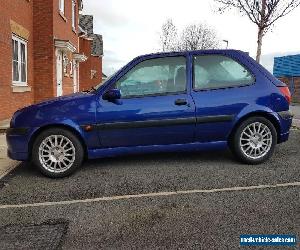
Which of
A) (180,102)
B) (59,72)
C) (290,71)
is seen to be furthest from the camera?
(290,71)

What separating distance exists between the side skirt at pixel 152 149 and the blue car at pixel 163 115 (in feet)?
0.05

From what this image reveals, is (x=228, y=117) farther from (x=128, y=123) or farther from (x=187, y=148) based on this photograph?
(x=128, y=123)

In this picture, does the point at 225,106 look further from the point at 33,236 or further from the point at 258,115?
the point at 33,236

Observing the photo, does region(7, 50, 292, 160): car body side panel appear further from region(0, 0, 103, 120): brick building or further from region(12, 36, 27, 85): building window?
region(12, 36, 27, 85): building window

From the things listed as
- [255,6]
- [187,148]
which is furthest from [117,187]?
[255,6]

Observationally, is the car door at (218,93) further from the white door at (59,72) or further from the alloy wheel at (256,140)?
the white door at (59,72)

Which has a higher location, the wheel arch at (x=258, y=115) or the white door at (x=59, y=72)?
the white door at (x=59, y=72)

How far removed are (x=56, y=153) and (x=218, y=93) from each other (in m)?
2.52

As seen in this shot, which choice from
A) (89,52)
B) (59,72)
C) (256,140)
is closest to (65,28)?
(59,72)

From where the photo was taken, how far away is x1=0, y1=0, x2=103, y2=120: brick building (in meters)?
11.0

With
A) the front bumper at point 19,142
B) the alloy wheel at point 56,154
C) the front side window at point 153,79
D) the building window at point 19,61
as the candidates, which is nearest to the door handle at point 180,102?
the front side window at point 153,79

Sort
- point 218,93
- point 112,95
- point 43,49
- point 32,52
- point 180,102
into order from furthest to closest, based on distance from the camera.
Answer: point 43,49 < point 32,52 < point 218,93 < point 180,102 < point 112,95

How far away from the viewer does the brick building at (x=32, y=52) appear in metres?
11.0

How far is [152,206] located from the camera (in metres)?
3.94
